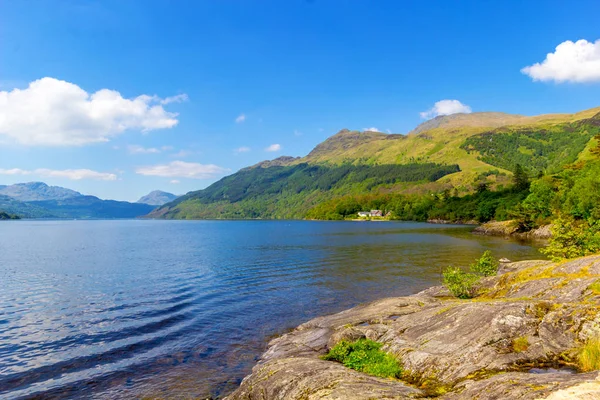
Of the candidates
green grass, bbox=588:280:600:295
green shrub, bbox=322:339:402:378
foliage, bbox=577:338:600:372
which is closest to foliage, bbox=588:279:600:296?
green grass, bbox=588:280:600:295

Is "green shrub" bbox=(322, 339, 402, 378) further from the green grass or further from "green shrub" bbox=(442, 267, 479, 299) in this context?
"green shrub" bbox=(442, 267, 479, 299)

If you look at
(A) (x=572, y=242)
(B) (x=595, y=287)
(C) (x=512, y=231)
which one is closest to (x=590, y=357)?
(B) (x=595, y=287)

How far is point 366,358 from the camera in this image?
719 inches

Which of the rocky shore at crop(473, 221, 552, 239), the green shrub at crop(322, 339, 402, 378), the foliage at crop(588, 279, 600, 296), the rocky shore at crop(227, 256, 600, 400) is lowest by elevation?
the rocky shore at crop(473, 221, 552, 239)

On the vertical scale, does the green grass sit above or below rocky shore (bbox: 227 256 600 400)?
above

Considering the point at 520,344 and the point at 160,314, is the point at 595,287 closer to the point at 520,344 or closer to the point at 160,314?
the point at 520,344

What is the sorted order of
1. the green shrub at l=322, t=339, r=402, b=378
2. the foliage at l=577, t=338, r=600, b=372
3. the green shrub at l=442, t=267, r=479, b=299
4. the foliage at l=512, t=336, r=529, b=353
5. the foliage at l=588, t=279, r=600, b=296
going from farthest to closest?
the green shrub at l=442, t=267, r=479, b=299
the foliage at l=588, t=279, r=600, b=296
the green shrub at l=322, t=339, r=402, b=378
the foliage at l=512, t=336, r=529, b=353
the foliage at l=577, t=338, r=600, b=372

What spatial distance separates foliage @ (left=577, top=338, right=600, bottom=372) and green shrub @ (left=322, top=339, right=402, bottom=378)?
23.4 feet

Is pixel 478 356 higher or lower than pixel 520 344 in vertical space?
lower

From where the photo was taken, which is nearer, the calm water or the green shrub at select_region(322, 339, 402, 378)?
the green shrub at select_region(322, 339, 402, 378)

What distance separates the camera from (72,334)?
2942 cm

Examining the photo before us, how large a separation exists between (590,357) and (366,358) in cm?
958

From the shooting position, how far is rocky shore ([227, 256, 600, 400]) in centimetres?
1134

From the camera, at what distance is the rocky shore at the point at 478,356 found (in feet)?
37.2
